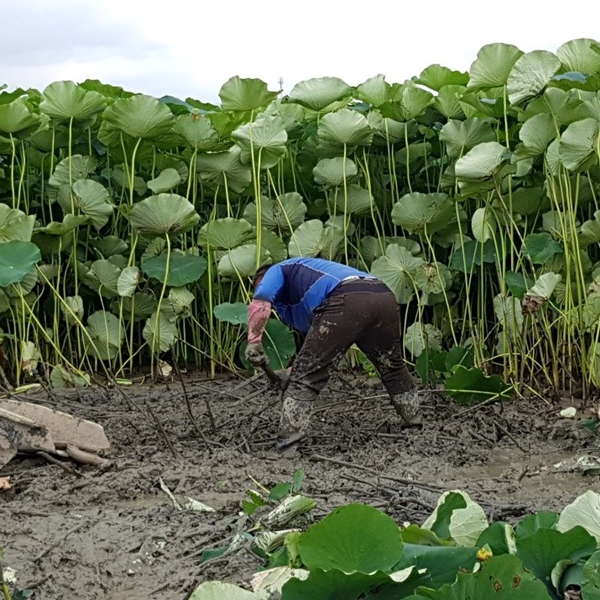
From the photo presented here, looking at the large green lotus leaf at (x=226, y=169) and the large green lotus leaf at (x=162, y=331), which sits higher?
the large green lotus leaf at (x=226, y=169)

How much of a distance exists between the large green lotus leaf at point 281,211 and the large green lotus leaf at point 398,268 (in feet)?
2.25

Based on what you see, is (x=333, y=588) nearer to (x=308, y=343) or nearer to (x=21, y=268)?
(x=308, y=343)

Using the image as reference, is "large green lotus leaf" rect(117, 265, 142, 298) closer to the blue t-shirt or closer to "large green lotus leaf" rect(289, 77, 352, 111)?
"large green lotus leaf" rect(289, 77, 352, 111)

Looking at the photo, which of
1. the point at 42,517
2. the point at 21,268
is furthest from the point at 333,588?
the point at 21,268

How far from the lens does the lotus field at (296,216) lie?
6.51 m

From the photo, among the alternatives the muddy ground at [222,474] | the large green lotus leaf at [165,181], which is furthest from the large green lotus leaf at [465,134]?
the large green lotus leaf at [165,181]

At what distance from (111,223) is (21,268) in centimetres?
121

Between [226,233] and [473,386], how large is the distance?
218 centimetres

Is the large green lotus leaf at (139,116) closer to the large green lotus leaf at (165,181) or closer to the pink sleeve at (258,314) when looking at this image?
the large green lotus leaf at (165,181)

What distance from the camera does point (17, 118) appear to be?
705cm

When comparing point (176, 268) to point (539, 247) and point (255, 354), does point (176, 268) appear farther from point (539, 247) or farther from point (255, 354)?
point (539, 247)

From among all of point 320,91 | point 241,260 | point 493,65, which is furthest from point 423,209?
point 241,260

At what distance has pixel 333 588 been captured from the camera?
232cm

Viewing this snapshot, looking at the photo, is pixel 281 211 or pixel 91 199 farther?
pixel 281 211
